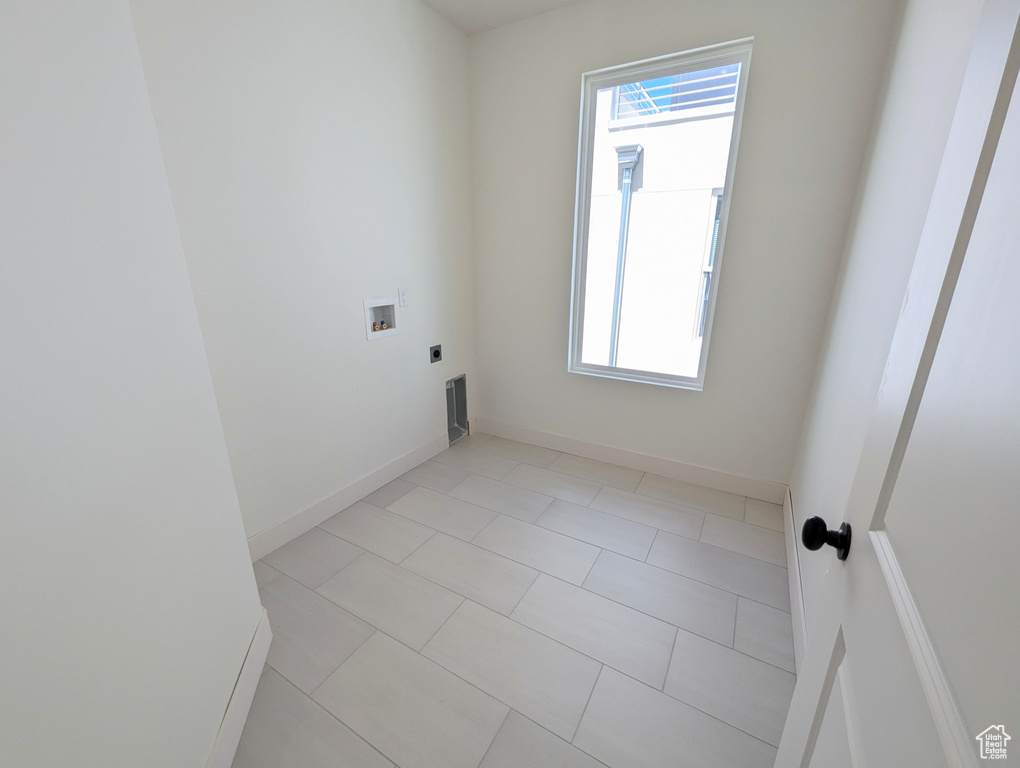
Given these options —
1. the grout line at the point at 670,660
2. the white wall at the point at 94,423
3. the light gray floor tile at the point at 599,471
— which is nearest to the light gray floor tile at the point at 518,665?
the grout line at the point at 670,660

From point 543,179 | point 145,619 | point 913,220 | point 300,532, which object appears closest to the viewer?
point 145,619

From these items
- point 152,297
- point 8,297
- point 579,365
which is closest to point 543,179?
point 579,365

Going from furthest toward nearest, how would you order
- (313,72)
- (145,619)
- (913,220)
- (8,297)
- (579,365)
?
(579,365) < (313,72) < (913,220) < (145,619) < (8,297)

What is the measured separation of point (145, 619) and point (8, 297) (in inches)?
26.5

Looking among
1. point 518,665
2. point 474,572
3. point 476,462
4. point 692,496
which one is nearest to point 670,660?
point 518,665

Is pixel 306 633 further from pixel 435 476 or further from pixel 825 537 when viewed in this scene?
pixel 825 537

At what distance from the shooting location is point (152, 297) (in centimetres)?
91

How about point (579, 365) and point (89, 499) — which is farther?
point (579, 365)

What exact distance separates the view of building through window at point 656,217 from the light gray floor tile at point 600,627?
138cm

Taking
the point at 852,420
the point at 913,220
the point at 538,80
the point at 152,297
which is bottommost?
the point at 852,420

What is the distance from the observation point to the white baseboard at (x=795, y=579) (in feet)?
4.51

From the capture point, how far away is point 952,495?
0.40 metres

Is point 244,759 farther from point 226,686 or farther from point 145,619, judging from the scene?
point 145,619
